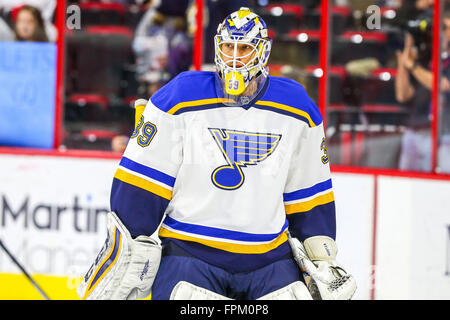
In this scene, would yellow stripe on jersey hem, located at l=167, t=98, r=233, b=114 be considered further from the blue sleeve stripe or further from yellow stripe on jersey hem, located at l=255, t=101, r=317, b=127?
the blue sleeve stripe

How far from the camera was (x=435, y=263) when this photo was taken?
372 centimetres

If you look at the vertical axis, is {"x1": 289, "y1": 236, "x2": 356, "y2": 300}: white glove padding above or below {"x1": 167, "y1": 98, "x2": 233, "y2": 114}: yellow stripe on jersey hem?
below

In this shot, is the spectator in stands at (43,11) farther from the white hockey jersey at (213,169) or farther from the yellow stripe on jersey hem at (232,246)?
the yellow stripe on jersey hem at (232,246)

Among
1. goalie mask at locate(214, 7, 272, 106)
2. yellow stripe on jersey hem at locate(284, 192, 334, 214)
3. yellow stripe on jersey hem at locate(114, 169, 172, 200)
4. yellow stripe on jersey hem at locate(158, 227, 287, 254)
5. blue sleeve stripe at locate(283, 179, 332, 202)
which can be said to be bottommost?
yellow stripe on jersey hem at locate(158, 227, 287, 254)

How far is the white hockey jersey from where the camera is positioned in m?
2.39

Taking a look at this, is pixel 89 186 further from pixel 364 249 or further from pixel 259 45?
pixel 259 45

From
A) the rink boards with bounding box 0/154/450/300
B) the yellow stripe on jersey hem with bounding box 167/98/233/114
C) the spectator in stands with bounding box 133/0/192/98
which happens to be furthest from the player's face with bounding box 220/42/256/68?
the spectator in stands with bounding box 133/0/192/98

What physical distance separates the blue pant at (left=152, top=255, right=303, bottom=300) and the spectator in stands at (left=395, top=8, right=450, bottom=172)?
183cm

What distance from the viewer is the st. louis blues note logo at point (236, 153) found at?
2.38 metres

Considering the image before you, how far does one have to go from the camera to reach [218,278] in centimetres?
239

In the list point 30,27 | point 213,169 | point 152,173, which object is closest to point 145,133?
point 152,173
